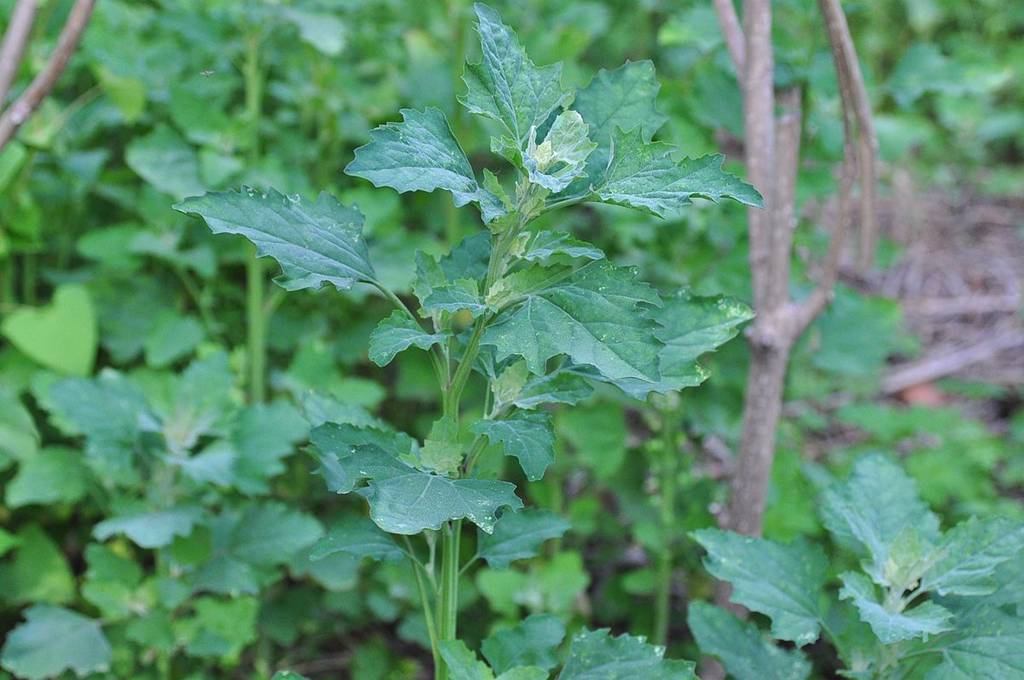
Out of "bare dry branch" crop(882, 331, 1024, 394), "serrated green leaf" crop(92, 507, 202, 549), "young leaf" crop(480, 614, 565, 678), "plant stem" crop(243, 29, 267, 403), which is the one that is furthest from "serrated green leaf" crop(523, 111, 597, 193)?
"bare dry branch" crop(882, 331, 1024, 394)

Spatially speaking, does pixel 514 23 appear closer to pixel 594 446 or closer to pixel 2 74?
pixel 594 446

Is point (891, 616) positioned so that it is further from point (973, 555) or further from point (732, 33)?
point (732, 33)

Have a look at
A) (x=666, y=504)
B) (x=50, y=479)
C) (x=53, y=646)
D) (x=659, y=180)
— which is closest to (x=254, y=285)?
(x=50, y=479)

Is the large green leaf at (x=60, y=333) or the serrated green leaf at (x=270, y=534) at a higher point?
the large green leaf at (x=60, y=333)

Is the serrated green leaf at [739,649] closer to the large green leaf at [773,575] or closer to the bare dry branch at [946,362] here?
the large green leaf at [773,575]

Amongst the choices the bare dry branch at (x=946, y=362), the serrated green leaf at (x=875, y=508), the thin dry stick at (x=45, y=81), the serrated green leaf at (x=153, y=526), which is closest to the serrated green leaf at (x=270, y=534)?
the serrated green leaf at (x=153, y=526)

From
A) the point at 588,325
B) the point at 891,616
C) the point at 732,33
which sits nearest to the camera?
the point at 588,325
